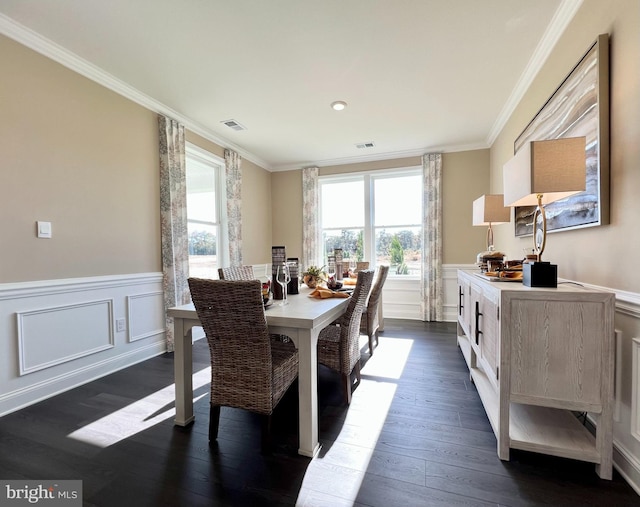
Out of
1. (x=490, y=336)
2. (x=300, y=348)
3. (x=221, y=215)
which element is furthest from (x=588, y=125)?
(x=221, y=215)

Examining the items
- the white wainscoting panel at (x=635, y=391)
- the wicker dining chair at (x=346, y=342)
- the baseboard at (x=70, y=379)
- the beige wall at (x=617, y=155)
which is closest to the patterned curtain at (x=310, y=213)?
the baseboard at (x=70, y=379)

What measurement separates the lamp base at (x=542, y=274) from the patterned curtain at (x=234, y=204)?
12.1 feet

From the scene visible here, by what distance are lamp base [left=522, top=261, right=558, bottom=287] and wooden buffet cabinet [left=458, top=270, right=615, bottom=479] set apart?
3.1 inches

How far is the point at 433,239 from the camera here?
4.64 m

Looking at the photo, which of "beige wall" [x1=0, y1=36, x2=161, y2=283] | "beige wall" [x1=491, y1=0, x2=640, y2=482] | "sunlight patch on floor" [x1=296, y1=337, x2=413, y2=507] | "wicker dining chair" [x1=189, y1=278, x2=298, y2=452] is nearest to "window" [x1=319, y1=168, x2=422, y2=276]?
"sunlight patch on floor" [x1=296, y1=337, x2=413, y2=507]

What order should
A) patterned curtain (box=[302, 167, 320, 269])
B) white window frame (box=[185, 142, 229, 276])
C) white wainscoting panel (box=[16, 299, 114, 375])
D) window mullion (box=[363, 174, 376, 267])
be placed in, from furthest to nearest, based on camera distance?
1. patterned curtain (box=[302, 167, 320, 269])
2. window mullion (box=[363, 174, 376, 267])
3. white window frame (box=[185, 142, 229, 276])
4. white wainscoting panel (box=[16, 299, 114, 375])

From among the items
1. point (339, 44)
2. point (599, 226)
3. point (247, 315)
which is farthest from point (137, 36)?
point (599, 226)

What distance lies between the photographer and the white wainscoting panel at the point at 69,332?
2133 mm

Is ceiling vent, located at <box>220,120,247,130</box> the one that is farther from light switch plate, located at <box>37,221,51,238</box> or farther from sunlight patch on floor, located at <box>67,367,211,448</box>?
sunlight patch on floor, located at <box>67,367,211,448</box>

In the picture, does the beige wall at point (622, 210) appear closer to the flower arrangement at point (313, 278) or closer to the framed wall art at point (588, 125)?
the framed wall art at point (588, 125)

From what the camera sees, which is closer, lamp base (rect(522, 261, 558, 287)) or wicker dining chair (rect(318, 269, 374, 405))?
lamp base (rect(522, 261, 558, 287))

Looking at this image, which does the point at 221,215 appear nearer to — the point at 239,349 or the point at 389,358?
the point at 389,358

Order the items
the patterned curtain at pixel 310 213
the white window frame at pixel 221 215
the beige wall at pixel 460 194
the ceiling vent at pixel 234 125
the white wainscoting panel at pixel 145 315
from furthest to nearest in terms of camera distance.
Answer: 1. the patterned curtain at pixel 310 213
2. the beige wall at pixel 460 194
3. the white window frame at pixel 221 215
4. the ceiling vent at pixel 234 125
5. the white wainscoting panel at pixel 145 315

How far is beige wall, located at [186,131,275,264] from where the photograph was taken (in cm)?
489
